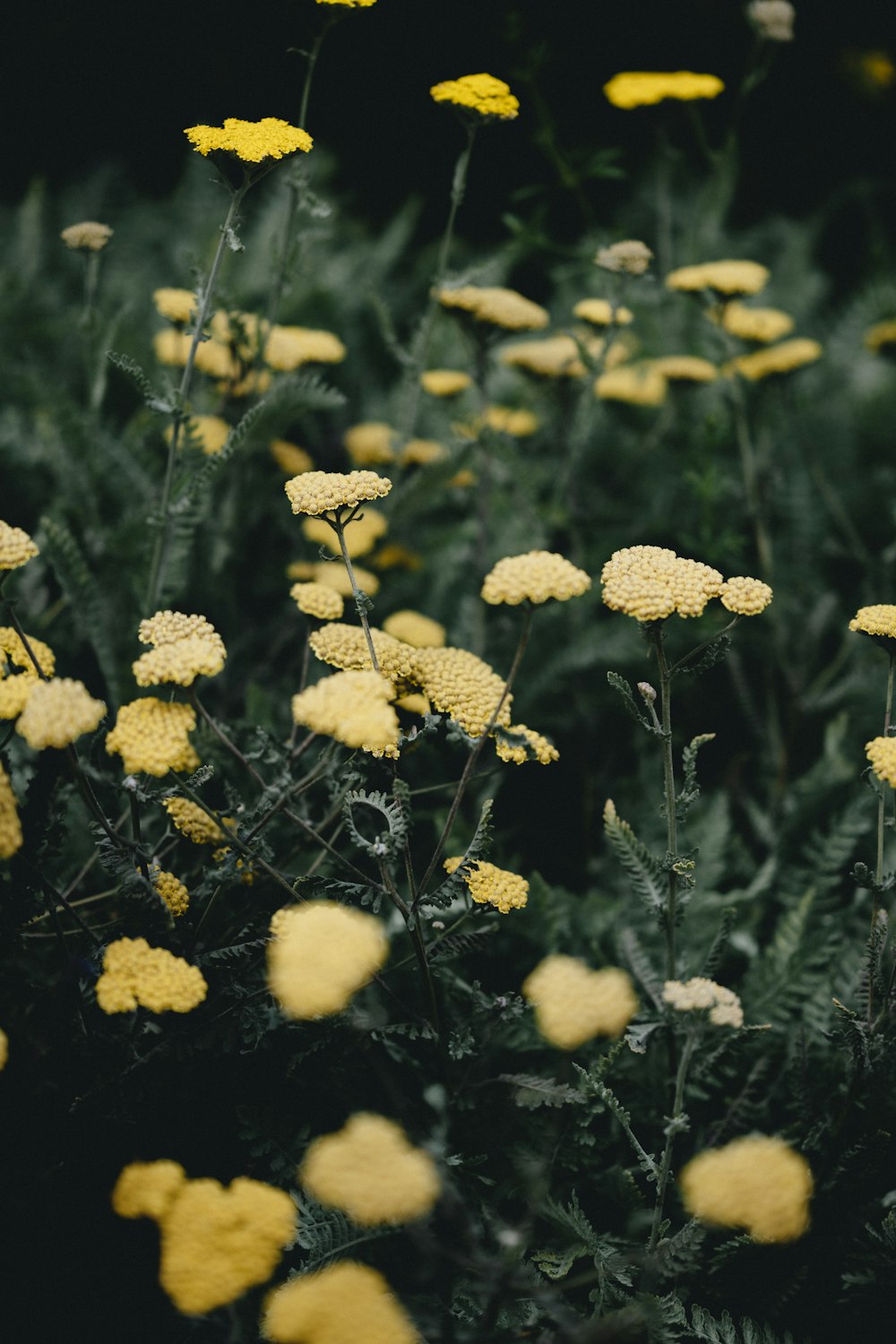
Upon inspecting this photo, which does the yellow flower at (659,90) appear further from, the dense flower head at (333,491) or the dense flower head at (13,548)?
the dense flower head at (13,548)

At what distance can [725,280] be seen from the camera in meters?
1.72

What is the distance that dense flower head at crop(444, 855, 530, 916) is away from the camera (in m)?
1.05

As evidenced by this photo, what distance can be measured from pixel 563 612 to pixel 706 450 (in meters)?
0.42

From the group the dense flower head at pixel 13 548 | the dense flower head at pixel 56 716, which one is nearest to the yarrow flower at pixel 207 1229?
the dense flower head at pixel 56 716

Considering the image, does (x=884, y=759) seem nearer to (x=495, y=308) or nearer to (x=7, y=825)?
(x=7, y=825)

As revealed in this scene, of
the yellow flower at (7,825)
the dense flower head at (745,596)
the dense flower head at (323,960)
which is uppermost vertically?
the dense flower head at (745,596)

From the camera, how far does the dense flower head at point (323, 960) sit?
835 mm

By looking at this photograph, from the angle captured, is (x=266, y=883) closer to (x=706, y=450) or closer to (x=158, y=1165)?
(x=158, y=1165)

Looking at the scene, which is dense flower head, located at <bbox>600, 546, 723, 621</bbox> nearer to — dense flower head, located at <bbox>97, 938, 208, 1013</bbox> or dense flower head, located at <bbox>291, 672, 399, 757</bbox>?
dense flower head, located at <bbox>291, 672, 399, 757</bbox>

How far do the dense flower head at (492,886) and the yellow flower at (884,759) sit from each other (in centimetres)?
38

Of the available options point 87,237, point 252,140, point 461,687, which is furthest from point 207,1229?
point 87,237

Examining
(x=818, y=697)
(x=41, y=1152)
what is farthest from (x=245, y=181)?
(x=818, y=697)

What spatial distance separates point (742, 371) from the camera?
6.66 feet

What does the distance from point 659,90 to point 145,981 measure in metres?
1.72
